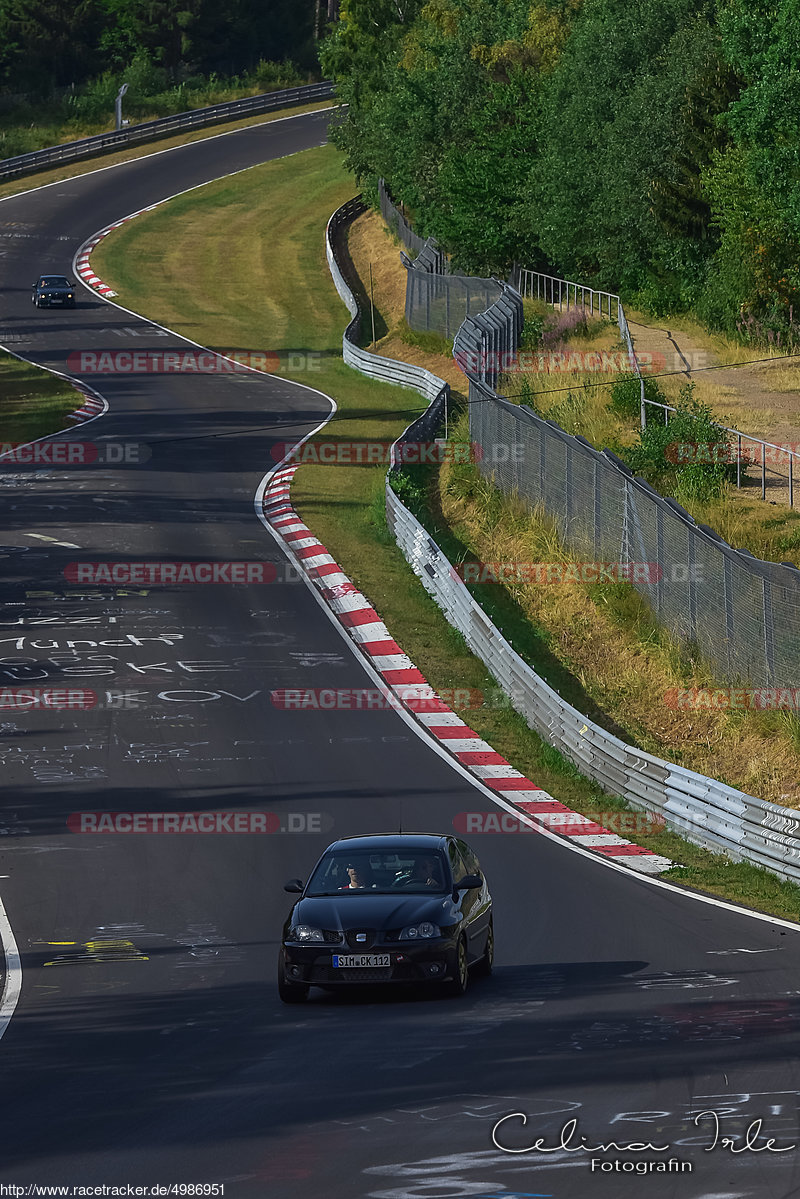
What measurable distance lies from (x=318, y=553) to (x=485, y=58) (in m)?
41.7

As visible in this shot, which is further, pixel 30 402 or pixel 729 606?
pixel 30 402

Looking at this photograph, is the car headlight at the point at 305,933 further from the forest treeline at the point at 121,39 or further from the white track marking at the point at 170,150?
the forest treeline at the point at 121,39

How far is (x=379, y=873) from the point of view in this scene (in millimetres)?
14609

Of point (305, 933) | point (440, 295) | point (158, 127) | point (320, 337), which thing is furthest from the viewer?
point (158, 127)

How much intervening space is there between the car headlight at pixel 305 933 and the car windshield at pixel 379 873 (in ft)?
2.38

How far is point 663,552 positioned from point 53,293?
48.5 meters

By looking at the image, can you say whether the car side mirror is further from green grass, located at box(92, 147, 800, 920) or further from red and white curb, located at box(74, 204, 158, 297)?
red and white curb, located at box(74, 204, 158, 297)

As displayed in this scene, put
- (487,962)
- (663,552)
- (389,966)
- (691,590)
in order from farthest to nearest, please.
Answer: (663,552)
(691,590)
(487,962)
(389,966)

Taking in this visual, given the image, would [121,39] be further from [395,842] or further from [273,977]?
[273,977]

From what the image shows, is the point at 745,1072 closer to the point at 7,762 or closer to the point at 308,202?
the point at 7,762

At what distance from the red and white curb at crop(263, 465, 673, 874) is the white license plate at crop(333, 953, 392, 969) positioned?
272 inches

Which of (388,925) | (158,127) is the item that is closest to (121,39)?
(158,127)

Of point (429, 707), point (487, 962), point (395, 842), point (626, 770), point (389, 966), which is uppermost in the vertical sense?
point (395, 842)

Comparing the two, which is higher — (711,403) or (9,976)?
(711,403)
